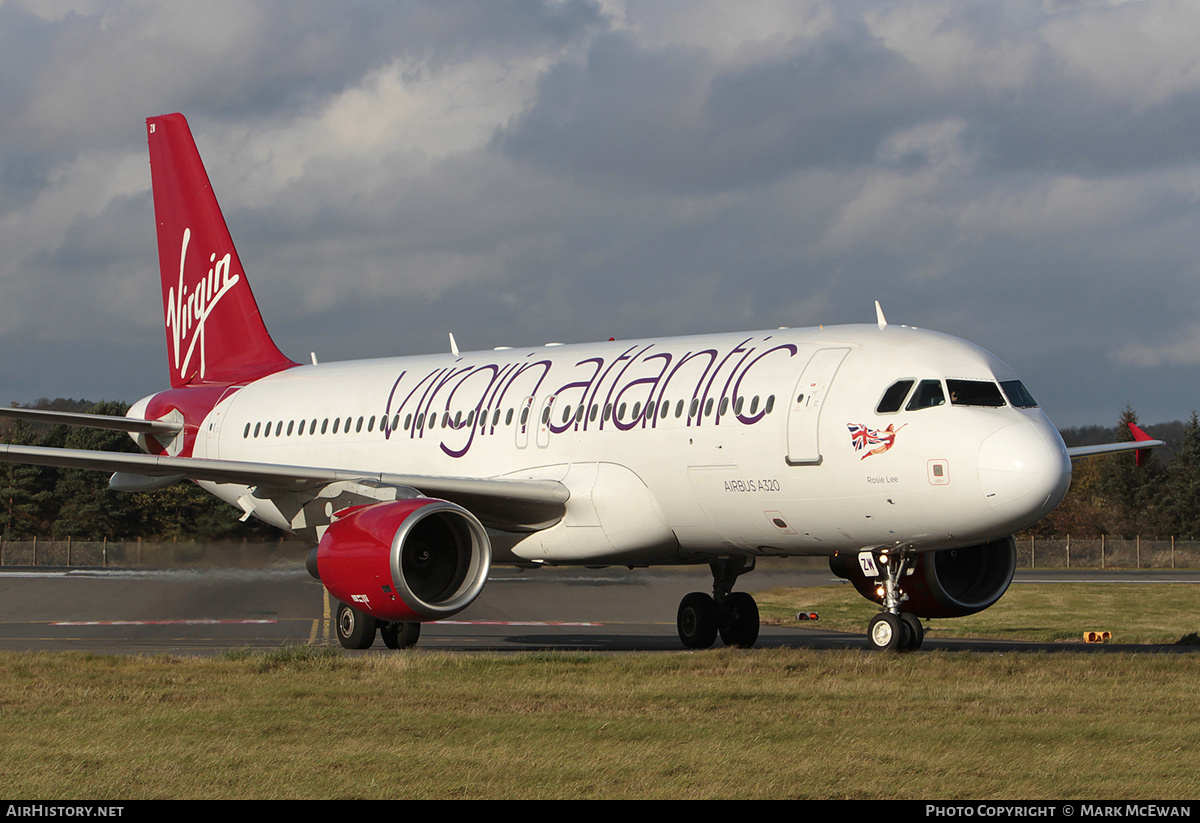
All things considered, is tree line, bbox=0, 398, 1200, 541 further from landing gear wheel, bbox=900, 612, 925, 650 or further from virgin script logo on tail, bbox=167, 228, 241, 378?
landing gear wheel, bbox=900, 612, 925, 650

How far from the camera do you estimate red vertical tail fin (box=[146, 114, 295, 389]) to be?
26109 millimetres

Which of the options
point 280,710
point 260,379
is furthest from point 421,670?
point 260,379

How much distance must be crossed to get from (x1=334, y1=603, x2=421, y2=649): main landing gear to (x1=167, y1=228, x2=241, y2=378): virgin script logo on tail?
356 inches

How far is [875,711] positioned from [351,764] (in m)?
4.65

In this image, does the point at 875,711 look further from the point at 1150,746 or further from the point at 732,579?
the point at 732,579

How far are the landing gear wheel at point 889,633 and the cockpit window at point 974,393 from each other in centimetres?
263

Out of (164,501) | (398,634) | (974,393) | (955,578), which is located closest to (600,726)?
(974,393)

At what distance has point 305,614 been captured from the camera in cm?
2736

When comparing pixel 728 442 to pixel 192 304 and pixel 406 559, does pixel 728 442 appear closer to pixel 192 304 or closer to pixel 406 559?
pixel 406 559

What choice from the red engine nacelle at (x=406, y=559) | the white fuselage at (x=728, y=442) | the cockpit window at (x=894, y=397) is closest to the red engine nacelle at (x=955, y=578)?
the white fuselage at (x=728, y=442)

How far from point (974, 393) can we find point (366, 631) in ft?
29.2

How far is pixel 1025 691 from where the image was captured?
12.6m

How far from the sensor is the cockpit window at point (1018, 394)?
15.1 metres

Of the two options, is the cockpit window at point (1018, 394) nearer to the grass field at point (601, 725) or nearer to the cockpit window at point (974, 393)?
the cockpit window at point (974, 393)
